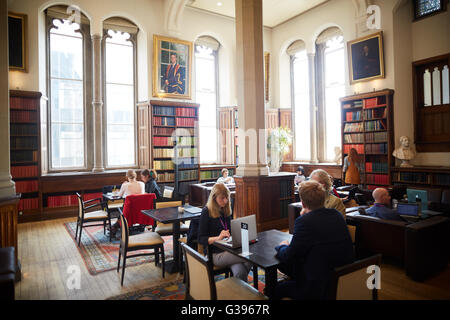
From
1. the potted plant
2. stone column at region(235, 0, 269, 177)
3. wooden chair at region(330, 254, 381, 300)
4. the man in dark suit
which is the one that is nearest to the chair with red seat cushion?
stone column at region(235, 0, 269, 177)

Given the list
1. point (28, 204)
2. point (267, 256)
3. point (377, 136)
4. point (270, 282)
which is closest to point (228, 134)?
point (377, 136)

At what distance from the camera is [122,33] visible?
8.97 metres

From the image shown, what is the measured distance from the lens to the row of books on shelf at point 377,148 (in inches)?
304

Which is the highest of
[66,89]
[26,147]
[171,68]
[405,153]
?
[171,68]

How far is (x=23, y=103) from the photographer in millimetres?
6945

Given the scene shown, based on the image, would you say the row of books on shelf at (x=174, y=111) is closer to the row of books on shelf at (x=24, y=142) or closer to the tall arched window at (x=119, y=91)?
the tall arched window at (x=119, y=91)

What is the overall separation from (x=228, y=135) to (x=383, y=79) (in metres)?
4.95

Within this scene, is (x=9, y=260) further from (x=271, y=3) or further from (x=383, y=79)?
(x=271, y=3)

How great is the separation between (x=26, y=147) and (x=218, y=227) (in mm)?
6101

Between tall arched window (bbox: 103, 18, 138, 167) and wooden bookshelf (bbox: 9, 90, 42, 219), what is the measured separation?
1.98 meters

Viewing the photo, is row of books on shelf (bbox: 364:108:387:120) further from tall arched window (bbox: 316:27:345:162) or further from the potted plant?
the potted plant

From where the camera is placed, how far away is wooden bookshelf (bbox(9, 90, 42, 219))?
22.4 ft

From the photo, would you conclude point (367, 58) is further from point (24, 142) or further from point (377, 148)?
point (24, 142)
